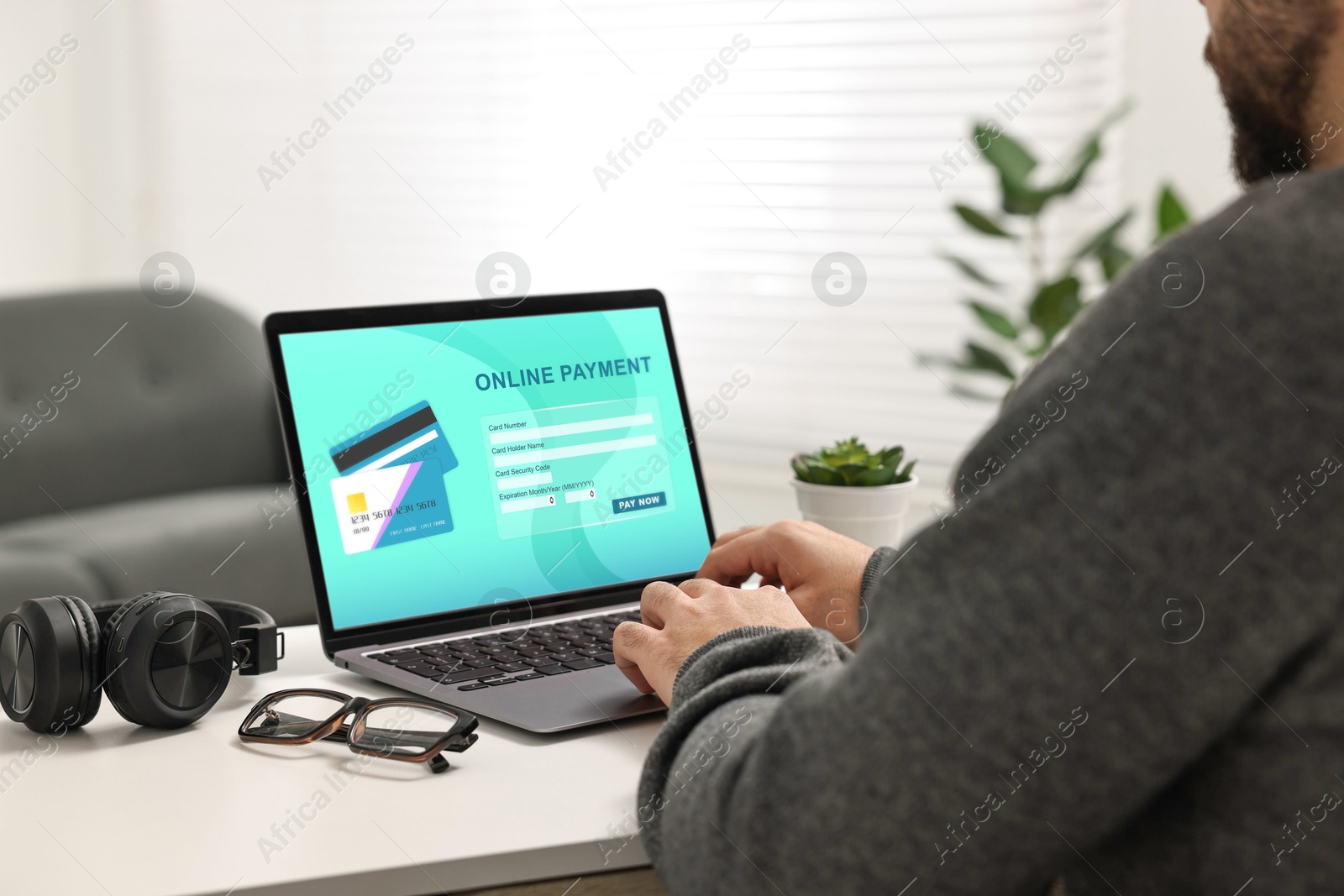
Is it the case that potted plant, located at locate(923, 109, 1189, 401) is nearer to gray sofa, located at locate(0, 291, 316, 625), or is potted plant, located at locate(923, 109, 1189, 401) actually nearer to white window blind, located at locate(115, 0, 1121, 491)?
white window blind, located at locate(115, 0, 1121, 491)

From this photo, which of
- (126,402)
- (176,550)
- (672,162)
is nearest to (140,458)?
(126,402)

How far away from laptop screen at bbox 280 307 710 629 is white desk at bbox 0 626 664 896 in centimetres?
22

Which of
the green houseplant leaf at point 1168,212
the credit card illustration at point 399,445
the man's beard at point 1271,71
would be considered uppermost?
the green houseplant leaf at point 1168,212

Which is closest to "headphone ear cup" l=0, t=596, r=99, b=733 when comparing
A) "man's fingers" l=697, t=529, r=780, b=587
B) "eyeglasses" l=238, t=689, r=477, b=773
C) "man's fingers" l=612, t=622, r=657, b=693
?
"eyeglasses" l=238, t=689, r=477, b=773

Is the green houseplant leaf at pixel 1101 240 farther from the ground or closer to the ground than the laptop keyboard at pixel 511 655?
farther from the ground

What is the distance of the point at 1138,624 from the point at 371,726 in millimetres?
533

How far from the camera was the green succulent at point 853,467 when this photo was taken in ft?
4.00

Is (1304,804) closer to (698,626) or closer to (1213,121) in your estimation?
(698,626)

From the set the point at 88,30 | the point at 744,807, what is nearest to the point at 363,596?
the point at 744,807

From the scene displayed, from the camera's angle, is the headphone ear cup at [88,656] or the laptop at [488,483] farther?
the laptop at [488,483]

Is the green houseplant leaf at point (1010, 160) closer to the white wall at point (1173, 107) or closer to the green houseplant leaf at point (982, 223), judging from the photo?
the green houseplant leaf at point (982, 223)

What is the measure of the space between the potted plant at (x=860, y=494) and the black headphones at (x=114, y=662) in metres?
0.66

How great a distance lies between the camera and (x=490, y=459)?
1.03 metres

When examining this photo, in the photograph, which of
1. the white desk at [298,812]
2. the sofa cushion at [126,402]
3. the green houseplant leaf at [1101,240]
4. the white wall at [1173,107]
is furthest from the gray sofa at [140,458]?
the white wall at [1173,107]
